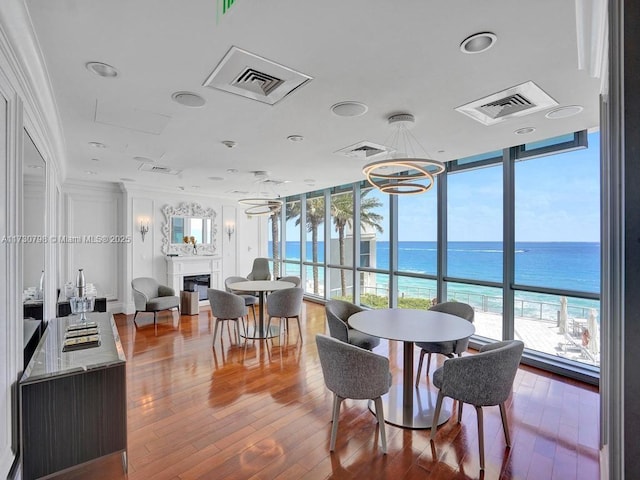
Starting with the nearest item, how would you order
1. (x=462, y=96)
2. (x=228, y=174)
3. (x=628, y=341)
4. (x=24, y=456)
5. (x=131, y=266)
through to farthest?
(x=628, y=341)
(x=24, y=456)
(x=462, y=96)
(x=228, y=174)
(x=131, y=266)

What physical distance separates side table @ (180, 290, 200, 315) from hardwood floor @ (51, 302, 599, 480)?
2.53m

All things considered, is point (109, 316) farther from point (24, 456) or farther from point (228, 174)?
point (228, 174)

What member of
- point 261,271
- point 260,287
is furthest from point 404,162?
point 261,271

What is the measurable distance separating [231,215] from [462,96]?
22.1 feet

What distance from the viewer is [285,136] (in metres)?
3.49

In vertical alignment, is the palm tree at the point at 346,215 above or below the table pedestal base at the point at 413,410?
above

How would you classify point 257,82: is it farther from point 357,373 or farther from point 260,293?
point 260,293

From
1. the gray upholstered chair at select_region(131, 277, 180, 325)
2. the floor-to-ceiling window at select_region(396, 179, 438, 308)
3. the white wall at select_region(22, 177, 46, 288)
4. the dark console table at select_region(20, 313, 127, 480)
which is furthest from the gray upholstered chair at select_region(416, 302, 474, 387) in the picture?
the gray upholstered chair at select_region(131, 277, 180, 325)

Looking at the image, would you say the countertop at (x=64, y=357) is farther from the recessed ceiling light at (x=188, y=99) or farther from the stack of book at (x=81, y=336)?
the recessed ceiling light at (x=188, y=99)

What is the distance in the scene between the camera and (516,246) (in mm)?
4160

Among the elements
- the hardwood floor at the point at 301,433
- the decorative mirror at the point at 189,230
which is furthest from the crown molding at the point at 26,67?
the decorative mirror at the point at 189,230

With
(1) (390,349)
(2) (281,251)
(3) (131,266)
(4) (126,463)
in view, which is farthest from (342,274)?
(4) (126,463)

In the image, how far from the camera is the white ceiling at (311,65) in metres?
1.58

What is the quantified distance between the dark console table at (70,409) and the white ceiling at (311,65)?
1909 mm
